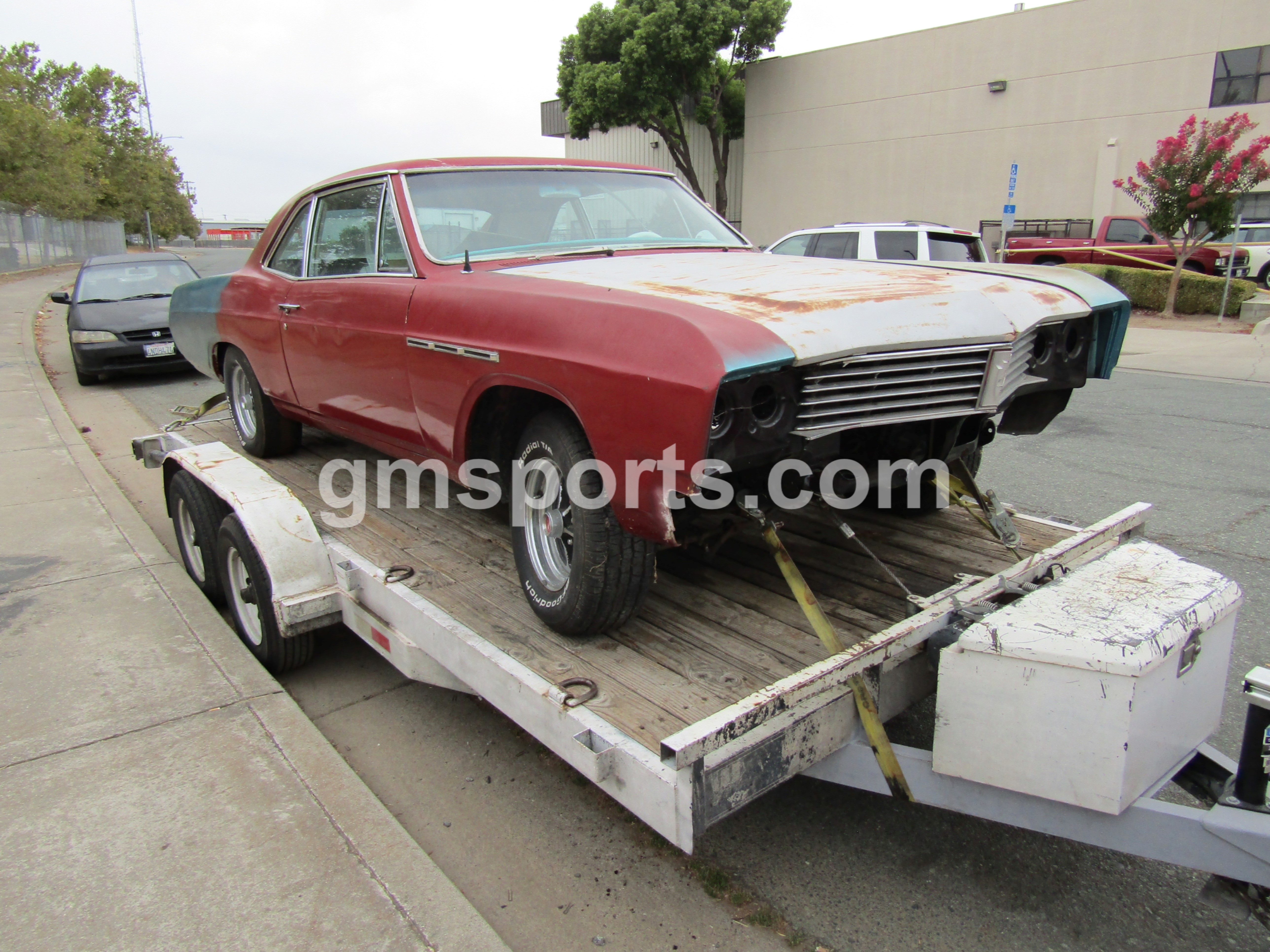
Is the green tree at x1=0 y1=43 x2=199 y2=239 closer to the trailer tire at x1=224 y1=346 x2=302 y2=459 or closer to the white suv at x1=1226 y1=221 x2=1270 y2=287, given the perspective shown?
the trailer tire at x1=224 y1=346 x2=302 y2=459

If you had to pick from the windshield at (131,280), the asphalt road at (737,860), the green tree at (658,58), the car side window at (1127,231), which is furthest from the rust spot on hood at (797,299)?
the green tree at (658,58)

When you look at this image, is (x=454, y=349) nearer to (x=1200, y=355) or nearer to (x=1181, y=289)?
(x=1200, y=355)

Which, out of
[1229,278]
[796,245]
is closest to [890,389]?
[796,245]

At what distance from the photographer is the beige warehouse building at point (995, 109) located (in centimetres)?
2227

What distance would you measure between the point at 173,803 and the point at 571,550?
1.44m

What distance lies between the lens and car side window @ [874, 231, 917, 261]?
10.1 meters

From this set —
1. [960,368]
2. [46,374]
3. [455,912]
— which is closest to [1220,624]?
[960,368]

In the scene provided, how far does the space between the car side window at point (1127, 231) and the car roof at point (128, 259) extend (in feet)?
61.5

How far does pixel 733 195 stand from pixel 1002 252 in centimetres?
1869

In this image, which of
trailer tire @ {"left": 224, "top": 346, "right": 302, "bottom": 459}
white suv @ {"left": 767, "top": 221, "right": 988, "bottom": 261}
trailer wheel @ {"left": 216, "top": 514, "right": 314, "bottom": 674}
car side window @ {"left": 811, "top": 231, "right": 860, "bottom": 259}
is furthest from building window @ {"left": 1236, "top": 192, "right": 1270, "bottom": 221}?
trailer wheel @ {"left": 216, "top": 514, "right": 314, "bottom": 674}

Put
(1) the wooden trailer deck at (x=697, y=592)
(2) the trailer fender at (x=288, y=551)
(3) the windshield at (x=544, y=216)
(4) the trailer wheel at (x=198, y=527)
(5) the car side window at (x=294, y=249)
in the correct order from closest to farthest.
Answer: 1. (1) the wooden trailer deck at (x=697, y=592)
2. (2) the trailer fender at (x=288, y=551)
3. (3) the windshield at (x=544, y=216)
4. (4) the trailer wheel at (x=198, y=527)
5. (5) the car side window at (x=294, y=249)

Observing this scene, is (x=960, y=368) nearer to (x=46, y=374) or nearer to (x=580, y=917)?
(x=580, y=917)

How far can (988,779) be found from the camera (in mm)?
2014

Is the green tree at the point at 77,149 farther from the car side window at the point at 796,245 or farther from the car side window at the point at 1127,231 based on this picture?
the car side window at the point at 1127,231
